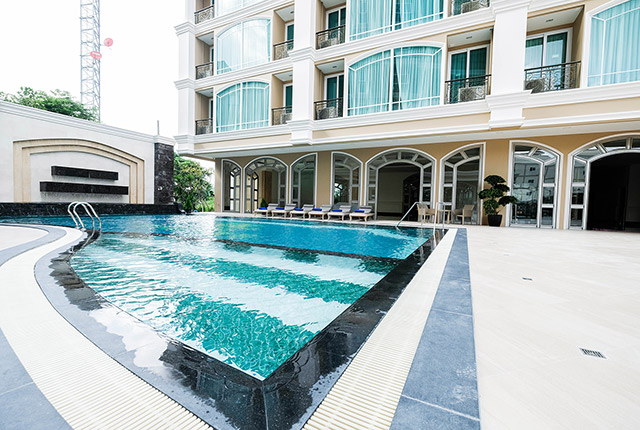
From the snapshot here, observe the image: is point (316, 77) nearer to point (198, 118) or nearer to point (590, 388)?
point (198, 118)

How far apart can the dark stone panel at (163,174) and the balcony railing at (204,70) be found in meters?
4.51

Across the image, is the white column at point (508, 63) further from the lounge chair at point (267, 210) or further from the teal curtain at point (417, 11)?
the lounge chair at point (267, 210)

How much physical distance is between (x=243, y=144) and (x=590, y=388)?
14.3 m

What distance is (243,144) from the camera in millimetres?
14086

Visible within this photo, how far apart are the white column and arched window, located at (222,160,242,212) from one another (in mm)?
13628

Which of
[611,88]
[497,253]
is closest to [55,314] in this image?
[497,253]

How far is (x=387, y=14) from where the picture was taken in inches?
437

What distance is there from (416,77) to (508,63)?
2.86m

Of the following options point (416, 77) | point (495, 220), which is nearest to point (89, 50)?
point (416, 77)

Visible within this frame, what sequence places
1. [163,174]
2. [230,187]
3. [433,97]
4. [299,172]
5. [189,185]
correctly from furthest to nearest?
[189,185]
[230,187]
[163,174]
[299,172]
[433,97]

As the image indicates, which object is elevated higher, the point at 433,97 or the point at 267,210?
the point at 433,97

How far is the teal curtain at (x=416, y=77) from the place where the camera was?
33.9 feet

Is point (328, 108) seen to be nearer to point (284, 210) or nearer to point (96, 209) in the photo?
point (284, 210)

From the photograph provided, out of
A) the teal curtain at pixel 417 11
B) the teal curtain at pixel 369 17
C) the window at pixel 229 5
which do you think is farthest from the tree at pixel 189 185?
the teal curtain at pixel 417 11
